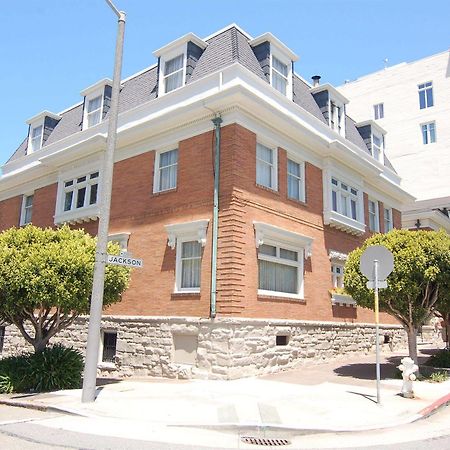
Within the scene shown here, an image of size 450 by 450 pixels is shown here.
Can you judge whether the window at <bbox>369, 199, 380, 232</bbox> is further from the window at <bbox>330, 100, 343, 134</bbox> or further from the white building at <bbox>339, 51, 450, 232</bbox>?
the white building at <bbox>339, 51, 450, 232</bbox>

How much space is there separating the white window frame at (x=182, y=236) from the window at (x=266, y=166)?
106 inches

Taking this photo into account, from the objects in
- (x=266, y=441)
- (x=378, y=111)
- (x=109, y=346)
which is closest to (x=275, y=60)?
(x=109, y=346)

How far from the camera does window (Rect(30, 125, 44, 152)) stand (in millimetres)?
25094

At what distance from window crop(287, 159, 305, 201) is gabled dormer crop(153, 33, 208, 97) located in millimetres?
5205

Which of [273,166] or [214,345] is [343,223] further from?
[214,345]

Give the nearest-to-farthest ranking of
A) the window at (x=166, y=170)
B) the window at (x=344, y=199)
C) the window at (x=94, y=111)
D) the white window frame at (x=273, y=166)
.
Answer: the white window frame at (x=273, y=166)
the window at (x=166, y=170)
the window at (x=344, y=199)
the window at (x=94, y=111)

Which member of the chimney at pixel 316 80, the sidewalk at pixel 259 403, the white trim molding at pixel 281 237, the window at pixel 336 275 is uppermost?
the chimney at pixel 316 80

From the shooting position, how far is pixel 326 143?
18906 mm

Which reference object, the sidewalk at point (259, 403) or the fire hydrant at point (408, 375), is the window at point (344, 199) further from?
the fire hydrant at point (408, 375)

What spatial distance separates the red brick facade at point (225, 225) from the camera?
14.8 metres

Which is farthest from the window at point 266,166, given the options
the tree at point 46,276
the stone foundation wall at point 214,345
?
the tree at point 46,276

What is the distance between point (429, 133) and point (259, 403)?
A: 31.1m

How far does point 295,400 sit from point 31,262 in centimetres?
711

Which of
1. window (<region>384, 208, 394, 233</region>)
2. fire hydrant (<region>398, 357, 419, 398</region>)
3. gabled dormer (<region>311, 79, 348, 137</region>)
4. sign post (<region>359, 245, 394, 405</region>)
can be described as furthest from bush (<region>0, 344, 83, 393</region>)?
window (<region>384, 208, 394, 233</region>)
